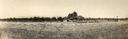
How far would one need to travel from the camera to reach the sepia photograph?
180cm

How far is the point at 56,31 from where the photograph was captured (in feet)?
5.93

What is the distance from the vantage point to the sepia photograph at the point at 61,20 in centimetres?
180

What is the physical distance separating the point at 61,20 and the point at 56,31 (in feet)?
0.38

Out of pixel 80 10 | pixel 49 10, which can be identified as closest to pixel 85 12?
pixel 80 10

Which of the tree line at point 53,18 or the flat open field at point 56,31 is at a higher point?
the tree line at point 53,18

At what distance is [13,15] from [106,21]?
2.93ft

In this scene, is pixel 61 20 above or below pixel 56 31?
above

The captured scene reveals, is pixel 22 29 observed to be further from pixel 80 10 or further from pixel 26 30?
pixel 80 10

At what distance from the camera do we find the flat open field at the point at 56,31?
5.90 ft

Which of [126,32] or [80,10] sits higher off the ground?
[80,10]

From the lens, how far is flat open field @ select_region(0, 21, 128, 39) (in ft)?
5.90

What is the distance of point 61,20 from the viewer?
5.92ft

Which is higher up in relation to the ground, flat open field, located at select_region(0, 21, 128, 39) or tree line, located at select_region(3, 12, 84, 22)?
→ tree line, located at select_region(3, 12, 84, 22)

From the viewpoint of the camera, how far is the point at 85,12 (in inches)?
71.1
